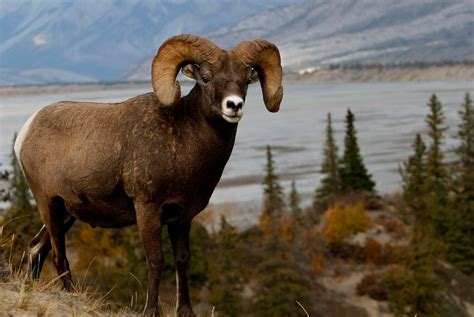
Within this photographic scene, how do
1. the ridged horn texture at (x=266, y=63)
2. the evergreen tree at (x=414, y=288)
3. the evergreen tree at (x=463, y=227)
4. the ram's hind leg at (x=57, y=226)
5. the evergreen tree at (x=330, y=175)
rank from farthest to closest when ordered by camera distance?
the evergreen tree at (x=330, y=175) → the evergreen tree at (x=463, y=227) → the evergreen tree at (x=414, y=288) → the ram's hind leg at (x=57, y=226) → the ridged horn texture at (x=266, y=63)

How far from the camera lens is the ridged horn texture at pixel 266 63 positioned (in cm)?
683

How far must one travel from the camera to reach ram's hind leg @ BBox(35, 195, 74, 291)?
7.45 m

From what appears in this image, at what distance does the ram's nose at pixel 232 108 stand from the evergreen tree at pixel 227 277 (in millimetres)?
37110

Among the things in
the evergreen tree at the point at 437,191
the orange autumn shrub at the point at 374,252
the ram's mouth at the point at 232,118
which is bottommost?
the orange autumn shrub at the point at 374,252

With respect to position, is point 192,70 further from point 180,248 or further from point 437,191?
point 437,191

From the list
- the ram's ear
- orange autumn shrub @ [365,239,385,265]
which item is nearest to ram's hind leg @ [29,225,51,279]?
the ram's ear

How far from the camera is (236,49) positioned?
6867 mm

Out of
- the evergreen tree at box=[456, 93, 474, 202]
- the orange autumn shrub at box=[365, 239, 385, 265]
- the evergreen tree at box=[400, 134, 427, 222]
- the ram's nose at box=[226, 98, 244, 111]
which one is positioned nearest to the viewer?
the ram's nose at box=[226, 98, 244, 111]

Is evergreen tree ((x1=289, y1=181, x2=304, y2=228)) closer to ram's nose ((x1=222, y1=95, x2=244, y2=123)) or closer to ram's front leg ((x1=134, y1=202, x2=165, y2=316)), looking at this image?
ram's front leg ((x1=134, y1=202, x2=165, y2=316))

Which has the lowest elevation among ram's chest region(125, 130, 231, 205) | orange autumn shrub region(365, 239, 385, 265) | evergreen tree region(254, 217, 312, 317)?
orange autumn shrub region(365, 239, 385, 265)

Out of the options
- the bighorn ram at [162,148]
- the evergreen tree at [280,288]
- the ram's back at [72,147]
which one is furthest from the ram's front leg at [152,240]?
the evergreen tree at [280,288]

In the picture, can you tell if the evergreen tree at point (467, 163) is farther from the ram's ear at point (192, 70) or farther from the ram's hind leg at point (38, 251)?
the ram's ear at point (192, 70)

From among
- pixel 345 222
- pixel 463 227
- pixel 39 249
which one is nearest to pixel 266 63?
pixel 39 249

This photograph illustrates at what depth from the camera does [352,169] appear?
79312 mm
